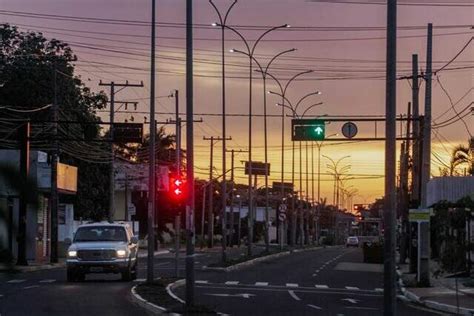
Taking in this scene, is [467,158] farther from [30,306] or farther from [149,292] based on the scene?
[30,306]

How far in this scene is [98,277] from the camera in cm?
3366

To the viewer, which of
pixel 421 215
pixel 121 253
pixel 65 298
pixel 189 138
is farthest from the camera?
pixel 121 253

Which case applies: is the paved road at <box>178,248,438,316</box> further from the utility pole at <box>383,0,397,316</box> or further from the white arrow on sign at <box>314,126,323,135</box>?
the utility pole at <box>383,0,397,316</box>

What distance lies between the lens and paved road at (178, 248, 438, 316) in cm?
2073

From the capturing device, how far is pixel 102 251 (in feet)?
93.0

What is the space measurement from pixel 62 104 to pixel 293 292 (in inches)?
1241

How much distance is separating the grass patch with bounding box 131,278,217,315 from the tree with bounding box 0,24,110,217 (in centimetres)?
1378

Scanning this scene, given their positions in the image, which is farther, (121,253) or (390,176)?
(121,253)

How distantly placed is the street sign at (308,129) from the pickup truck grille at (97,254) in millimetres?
9693

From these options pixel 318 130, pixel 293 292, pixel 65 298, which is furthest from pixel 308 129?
pixel 65 298

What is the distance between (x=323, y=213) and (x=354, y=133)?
14322 centimetres

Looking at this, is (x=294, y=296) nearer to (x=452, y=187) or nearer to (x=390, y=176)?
(x=390, y=176)

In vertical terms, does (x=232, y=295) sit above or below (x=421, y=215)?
below

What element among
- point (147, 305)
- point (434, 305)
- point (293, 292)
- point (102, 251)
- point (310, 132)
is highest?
point (310, 132)
